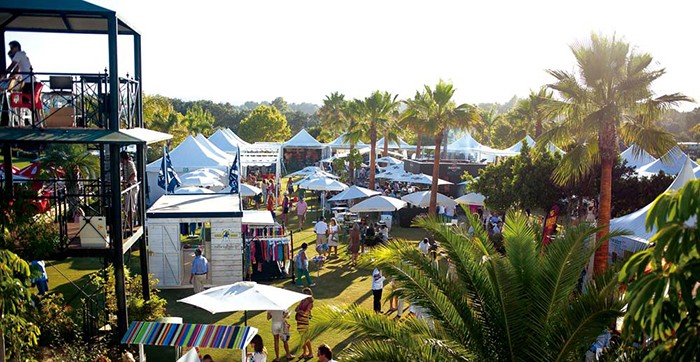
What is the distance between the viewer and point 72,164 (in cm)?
1230

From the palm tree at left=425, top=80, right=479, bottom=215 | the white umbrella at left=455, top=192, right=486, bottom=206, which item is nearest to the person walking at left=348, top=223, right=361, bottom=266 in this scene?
the palm tree at left=425, top=80, right=479, bottom=215

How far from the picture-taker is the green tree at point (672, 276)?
3.07 metres

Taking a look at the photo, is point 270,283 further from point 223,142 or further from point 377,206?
point 223,142

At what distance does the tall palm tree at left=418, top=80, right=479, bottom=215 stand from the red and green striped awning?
50.4 feet

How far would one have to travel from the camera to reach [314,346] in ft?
39.7

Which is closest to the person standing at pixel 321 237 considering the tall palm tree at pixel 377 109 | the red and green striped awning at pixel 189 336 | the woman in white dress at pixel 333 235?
the woman in white dress at pixel 333 235

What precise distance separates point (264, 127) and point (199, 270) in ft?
196

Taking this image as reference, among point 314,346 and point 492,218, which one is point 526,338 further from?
point 492,218

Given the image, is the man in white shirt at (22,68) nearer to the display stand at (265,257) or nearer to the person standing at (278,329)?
the person standing at (278,329)

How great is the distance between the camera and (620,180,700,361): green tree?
3068 mm

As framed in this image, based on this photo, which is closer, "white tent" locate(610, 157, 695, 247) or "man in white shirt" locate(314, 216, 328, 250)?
"white tent" locate(610, 157, 695, 247)

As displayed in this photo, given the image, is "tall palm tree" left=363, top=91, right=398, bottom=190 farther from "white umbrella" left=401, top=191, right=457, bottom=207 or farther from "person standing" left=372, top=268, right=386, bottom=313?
"person standing" left=372, top=268, right=386, bottom=313

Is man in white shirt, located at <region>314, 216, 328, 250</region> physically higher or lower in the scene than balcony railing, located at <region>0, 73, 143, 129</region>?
lower

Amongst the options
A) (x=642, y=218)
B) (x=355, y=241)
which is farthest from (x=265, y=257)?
(x=642, y=218)
